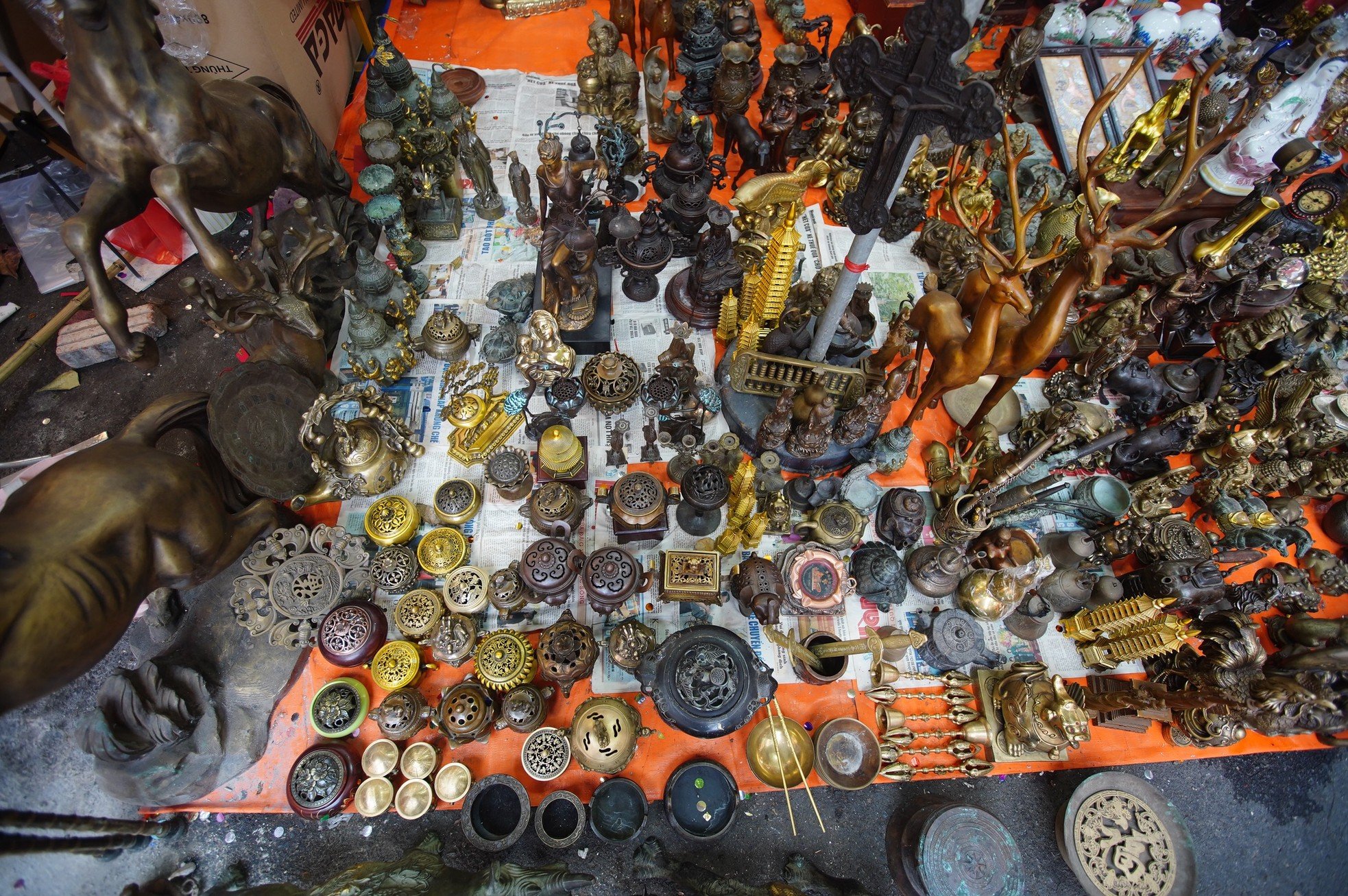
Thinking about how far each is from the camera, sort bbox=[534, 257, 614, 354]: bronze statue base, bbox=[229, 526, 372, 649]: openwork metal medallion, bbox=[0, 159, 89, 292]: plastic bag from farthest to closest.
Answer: bbox=[0, 159, 89, 292]: plastic bag, bbox=[534, 257, 614, 354]: bronze statue base, bbox=[229, 526, 372, 649]: openwork metal medallion

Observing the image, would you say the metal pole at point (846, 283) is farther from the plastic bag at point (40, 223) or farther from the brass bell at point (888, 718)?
the plastic bag at point (40, 223)

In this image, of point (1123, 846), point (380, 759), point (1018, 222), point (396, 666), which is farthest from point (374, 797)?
point (1018, 222)

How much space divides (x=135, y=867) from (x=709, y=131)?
5209 mm

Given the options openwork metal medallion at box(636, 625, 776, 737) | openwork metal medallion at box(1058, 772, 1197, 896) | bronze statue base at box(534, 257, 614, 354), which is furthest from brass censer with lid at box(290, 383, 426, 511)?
openwork metal medallion at box(1058, 772, 1197, 896)

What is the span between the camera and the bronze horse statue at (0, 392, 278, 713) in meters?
2.12

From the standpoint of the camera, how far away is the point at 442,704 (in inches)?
113

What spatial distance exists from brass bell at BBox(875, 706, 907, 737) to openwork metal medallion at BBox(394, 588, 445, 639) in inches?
85.9

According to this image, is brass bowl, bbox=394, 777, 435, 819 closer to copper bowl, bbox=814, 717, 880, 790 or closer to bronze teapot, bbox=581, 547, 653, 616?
bronze teapot, bbox=581, 547, 653, 616

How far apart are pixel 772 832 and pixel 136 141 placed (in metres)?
4.09

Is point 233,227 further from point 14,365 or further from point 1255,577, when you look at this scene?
point 1255,577

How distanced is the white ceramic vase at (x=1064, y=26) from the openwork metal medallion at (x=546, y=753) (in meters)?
5.82

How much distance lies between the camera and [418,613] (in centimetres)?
303

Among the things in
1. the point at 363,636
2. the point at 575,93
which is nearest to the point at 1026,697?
the point at 363,636

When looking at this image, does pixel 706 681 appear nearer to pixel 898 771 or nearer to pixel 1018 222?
pixel 898 771
